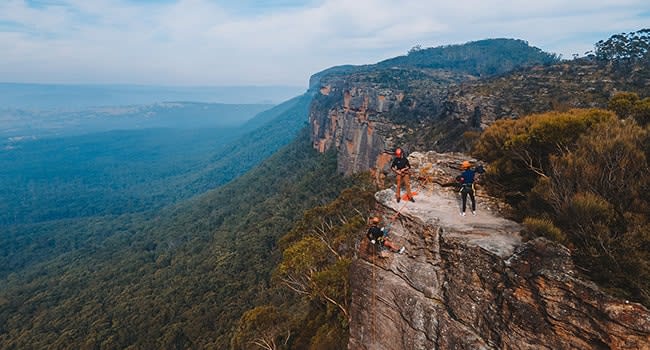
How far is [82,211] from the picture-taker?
158 m

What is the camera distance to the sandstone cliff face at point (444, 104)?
37531 millimetres

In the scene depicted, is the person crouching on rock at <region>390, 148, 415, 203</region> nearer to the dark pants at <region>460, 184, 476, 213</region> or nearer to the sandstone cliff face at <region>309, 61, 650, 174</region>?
the dark pants at <region>460, 184, 476, 213</region>

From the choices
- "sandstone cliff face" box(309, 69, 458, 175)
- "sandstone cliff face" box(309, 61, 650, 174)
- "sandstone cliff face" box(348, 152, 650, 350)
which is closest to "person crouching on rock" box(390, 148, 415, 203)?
"sandstone cliff face" box(348, 152, 650, 350)

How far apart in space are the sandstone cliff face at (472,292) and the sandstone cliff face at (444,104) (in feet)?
75.1

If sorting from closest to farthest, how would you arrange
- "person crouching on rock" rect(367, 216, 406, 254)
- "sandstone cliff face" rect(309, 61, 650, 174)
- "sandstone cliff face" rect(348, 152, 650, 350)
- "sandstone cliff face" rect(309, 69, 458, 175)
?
"sandstone cliff face" rect(348, 152, 650, 350), "person crouching on rock" rect(367, 216, 406, 254), "sandstone cliff face" rect(309, 61, 650, 174), "sandstone cliff face" rect(309, 69, 458, 175)

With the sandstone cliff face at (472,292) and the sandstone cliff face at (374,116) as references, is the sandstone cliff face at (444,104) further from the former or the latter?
the sandstone cliff face at (472,292)

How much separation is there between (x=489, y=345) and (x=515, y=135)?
29.9 ft

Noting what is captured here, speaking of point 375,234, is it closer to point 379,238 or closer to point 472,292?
point 379,238

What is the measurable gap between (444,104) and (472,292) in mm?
45851

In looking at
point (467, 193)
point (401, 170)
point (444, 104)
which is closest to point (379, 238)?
point (401, 170)

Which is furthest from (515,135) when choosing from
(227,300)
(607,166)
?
(227,300)

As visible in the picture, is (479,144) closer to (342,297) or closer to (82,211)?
(342,297)

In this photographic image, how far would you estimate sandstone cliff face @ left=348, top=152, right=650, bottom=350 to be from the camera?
7.62 m

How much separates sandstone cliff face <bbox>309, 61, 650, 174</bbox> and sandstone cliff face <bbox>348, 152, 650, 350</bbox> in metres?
22.9
